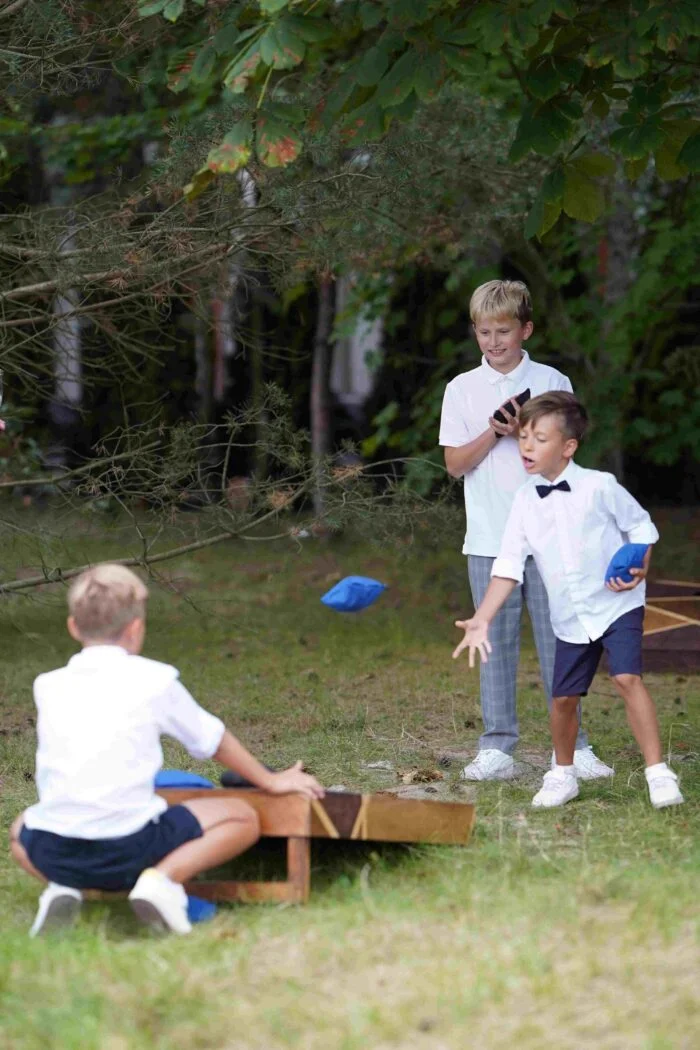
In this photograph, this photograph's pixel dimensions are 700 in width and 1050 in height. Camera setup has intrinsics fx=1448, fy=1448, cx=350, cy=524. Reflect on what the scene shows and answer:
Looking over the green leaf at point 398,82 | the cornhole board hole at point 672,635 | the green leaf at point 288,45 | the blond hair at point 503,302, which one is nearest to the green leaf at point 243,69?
the green leaf at point 288,45

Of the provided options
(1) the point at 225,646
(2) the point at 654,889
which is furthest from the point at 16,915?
(1) the point at 225,646

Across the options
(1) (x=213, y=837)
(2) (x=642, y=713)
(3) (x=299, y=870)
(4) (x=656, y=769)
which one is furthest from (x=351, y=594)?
(1) (x=213, y=837)

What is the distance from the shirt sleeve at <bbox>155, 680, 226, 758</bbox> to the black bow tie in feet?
5.40

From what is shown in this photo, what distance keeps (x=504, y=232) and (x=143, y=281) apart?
3.42 m

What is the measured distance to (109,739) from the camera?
3672mm

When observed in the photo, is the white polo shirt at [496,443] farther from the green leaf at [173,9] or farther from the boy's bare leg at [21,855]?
the boy's bare leg at [21,855]

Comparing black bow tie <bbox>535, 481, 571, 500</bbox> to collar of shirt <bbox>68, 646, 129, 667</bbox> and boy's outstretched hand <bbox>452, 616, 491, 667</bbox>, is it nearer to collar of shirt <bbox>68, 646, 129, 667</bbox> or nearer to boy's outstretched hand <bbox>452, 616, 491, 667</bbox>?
boy's outstretched hand <bbox>452, 616, 491, 667</bbox>

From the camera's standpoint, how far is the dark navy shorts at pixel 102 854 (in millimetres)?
3701

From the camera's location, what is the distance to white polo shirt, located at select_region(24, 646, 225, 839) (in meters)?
3.67

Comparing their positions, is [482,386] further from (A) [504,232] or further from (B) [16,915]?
(A) [504,232]

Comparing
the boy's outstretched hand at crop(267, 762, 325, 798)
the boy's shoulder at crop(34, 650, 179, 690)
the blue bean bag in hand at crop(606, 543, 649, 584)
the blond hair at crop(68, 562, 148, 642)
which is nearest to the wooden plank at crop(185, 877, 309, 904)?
the boy's outstretched hand at crop(267, 762, 325, 798)

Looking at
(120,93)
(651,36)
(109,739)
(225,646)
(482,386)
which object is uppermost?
(120,93)

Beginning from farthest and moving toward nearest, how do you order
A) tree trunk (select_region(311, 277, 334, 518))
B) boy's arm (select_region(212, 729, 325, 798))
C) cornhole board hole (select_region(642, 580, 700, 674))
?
tree trunk (select_region(311, 277, 334, 518))
cornhole board hole (select_region(642, 580, 700, 674))
boy's arm (select_region(212, 729, 325, 798))

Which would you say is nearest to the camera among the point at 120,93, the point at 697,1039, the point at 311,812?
the point at 697,1039
